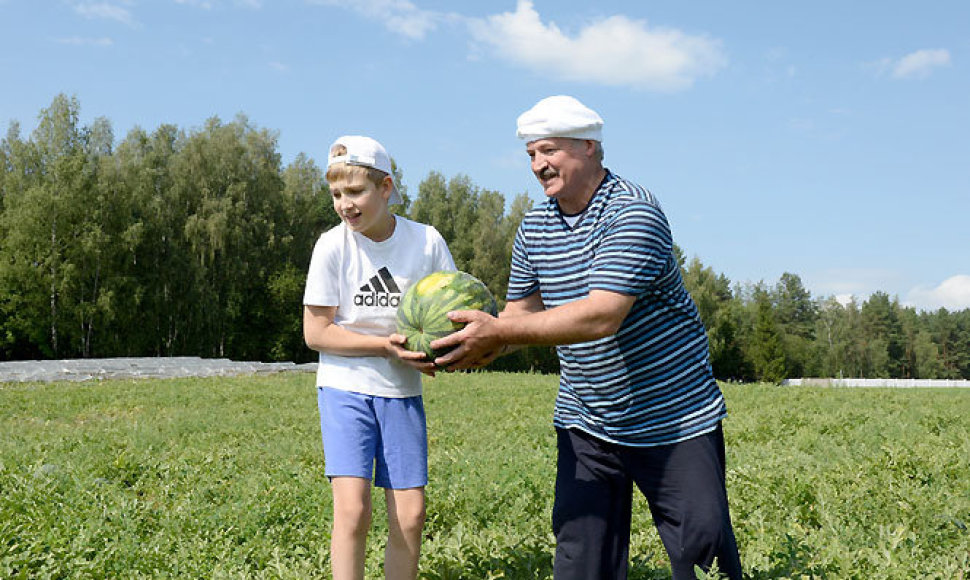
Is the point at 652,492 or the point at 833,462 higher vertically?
the point at 652,492

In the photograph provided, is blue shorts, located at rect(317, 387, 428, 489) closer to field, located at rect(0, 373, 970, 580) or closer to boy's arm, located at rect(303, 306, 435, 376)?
boy's arm, located at rect(303, 306, 435, 376)

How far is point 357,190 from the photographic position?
3811 millimetres

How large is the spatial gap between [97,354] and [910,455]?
41.5 m

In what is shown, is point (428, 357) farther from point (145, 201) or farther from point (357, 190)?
point (145, 201)

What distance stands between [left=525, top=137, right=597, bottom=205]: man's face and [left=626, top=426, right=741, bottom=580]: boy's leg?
44.6 inches

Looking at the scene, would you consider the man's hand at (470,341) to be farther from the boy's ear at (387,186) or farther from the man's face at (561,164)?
the boy's ear at (387,186)

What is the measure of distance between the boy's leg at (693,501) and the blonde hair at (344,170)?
5.90 feet

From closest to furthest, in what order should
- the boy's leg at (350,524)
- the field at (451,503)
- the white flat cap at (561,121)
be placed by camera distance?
the white flat cap at (561,121) → the boy's leg at (350,524) → the field at (451,503)

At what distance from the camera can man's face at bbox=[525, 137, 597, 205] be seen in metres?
3.19

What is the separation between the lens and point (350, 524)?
3676 millimetres

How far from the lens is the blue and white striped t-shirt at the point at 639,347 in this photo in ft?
10.4

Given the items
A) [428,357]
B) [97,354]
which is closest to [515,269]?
[428,357]

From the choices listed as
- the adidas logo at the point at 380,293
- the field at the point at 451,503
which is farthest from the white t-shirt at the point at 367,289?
the field at the point at 451,503

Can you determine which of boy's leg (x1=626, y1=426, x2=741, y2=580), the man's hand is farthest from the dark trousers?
the man's hand
